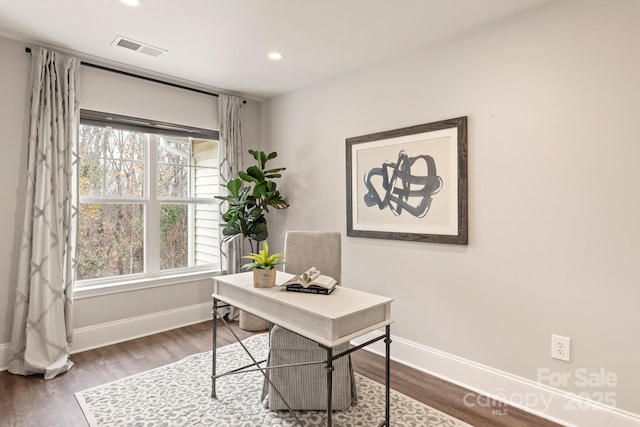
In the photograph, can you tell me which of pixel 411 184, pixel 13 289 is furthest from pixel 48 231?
pixel 411 184

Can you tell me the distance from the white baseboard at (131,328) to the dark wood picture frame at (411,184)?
6.52 feet

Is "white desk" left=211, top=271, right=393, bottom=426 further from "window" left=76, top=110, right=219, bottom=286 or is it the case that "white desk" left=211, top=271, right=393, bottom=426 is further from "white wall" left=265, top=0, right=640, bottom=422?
"window" left=76, top=110, right=219, bottom=286

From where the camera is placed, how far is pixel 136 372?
2.72 meters

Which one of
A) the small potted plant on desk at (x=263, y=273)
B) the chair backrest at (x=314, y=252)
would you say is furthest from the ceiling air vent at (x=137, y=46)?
the small potted plant on desk at (x=263, y=273)

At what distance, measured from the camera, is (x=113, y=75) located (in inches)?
129

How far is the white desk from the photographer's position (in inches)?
62.8

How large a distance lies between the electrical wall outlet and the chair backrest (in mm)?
1425

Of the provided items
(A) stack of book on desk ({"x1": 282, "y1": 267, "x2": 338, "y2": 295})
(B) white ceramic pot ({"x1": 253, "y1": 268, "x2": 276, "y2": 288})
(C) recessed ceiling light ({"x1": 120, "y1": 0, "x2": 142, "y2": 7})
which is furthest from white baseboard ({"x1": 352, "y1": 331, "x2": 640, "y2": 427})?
Answer: (C) recessed ceiling light ({"x1": 120, "y1": 0, "x2": 142, "y2": 7})

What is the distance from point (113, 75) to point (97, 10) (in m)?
1.03

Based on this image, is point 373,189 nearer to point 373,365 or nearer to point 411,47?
point 411,47

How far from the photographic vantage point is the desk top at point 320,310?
1.61 m

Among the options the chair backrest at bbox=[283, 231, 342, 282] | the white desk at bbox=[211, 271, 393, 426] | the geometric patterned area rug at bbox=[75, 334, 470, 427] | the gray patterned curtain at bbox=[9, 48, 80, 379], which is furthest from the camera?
the gray patterned curtain at bbox=[9, 48, 80, 379]

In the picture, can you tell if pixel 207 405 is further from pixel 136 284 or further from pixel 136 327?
pixel 136 284

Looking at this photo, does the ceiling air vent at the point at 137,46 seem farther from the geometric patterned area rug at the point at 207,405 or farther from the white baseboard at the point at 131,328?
the geometric patterned area rug at the point at 207,405
